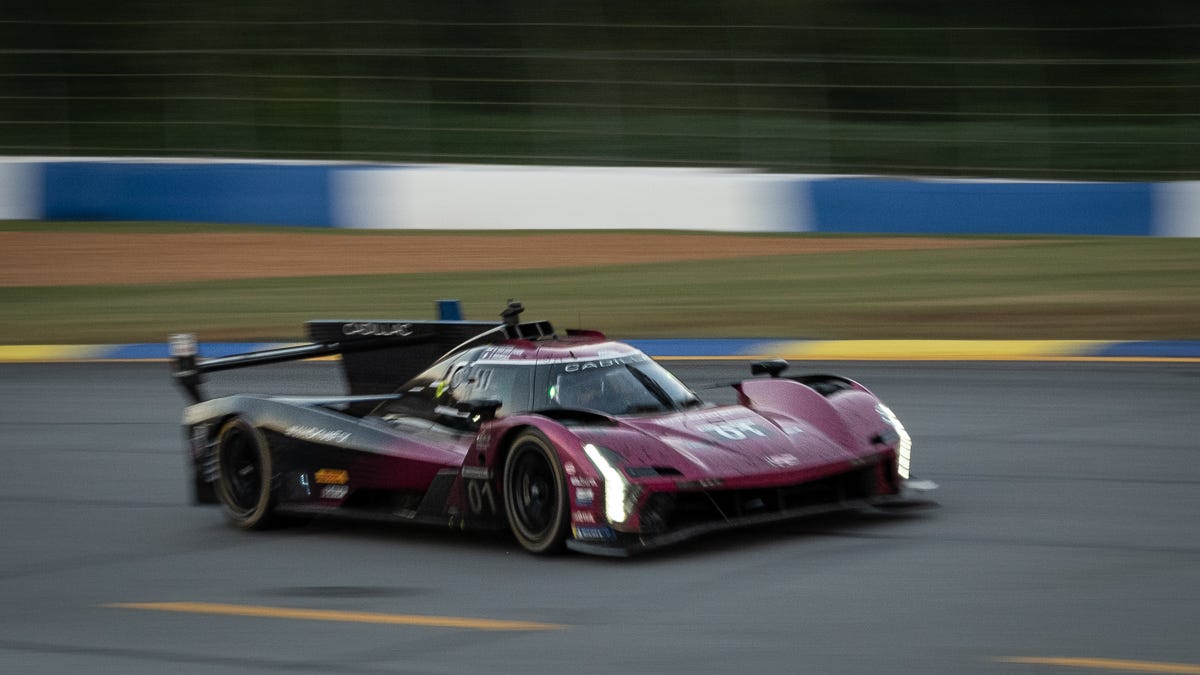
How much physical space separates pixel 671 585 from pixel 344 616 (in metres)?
1.28

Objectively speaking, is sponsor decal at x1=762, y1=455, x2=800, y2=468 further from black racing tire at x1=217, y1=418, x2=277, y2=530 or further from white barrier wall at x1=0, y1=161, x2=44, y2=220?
white barrier wall at x1=0, y1=161, x2=44, y2=220

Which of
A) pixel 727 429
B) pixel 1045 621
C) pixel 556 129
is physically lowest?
pixel 1045 621

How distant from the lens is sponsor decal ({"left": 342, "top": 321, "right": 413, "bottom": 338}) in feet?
30.8

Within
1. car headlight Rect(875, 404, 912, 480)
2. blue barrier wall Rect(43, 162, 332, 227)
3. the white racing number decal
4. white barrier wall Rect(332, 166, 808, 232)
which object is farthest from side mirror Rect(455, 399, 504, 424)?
blue barrier wall Rect(43, 162, 332, 227)

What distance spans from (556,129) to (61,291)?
26.5 ft

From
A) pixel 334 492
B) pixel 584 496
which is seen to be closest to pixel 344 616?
pixel 584 496

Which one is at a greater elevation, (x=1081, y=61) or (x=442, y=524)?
(x=1081, y=61)

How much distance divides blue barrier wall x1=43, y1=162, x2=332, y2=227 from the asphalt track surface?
14.9 meters

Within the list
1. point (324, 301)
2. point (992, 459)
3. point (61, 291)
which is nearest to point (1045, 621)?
point (992, 459)

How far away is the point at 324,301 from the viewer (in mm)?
20031

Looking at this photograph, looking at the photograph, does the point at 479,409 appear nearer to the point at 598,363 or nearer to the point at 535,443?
the point at 535,443

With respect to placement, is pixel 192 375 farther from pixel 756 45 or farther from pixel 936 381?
pixel 756 45

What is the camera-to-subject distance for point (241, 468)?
9172 mm

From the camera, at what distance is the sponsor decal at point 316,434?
8.52 m
